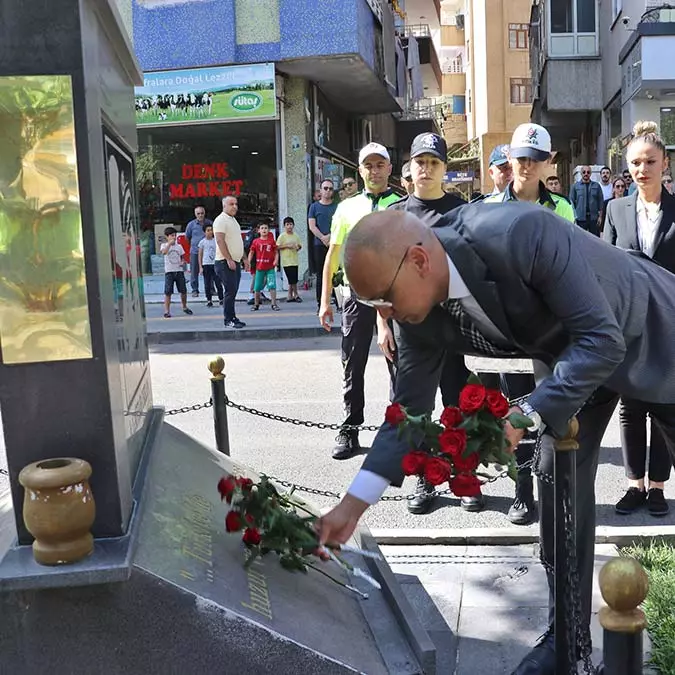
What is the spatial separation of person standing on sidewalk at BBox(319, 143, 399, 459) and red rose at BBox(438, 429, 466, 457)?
10.9 feet

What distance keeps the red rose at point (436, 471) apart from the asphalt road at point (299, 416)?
2344mm

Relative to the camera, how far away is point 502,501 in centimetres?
511

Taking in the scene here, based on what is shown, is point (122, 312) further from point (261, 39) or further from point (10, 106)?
point (261, 39)

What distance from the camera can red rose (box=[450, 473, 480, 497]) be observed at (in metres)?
2.45

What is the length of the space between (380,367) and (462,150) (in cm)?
4636

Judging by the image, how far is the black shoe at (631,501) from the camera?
4762 millimetres

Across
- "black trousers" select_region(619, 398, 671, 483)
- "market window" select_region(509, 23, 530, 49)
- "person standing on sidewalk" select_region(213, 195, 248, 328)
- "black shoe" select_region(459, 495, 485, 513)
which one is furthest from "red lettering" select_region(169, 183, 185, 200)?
"market window" select_region(509, 23, 530, 49)

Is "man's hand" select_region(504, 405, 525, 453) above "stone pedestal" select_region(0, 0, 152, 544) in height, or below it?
below

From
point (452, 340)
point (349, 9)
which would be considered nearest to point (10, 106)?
point (452, 340)

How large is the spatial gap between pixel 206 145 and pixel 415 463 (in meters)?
17.3

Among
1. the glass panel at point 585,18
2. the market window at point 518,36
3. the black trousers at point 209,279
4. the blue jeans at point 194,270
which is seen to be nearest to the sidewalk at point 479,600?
the black trousers at point 209,279

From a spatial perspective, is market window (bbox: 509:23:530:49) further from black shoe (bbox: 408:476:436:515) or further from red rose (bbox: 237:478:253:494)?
red rose (bbox: 237:478:253:494)

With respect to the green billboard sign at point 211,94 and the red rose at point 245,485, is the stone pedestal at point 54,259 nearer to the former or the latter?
the red rose at point 245,485

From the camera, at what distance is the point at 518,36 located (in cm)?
4681
